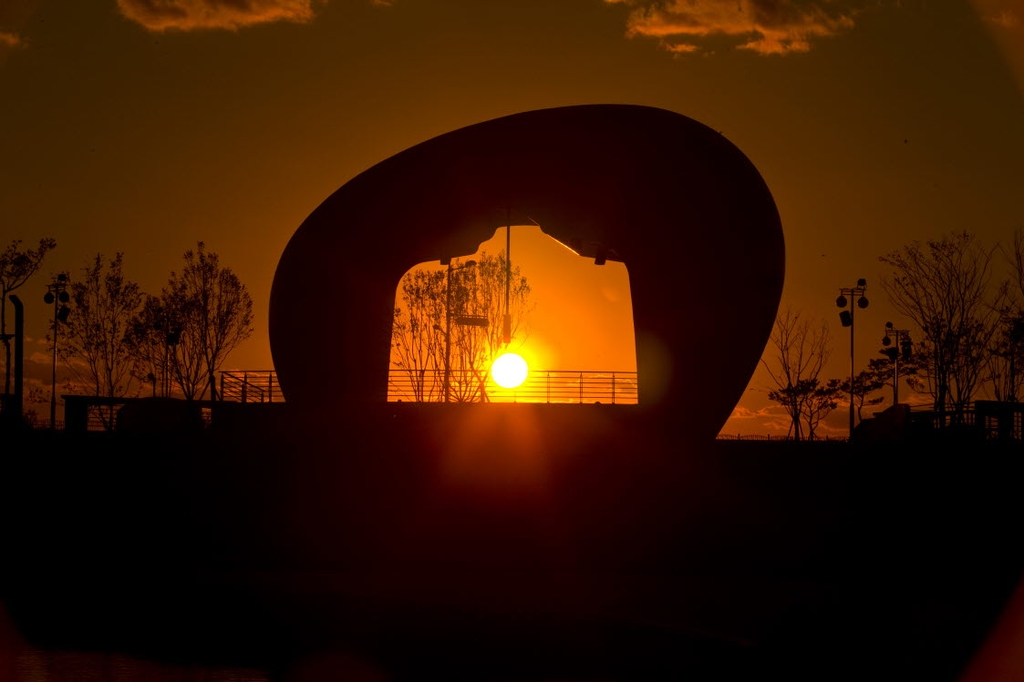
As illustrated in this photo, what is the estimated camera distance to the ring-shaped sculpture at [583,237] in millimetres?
16750

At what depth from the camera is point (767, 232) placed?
16.7 meters

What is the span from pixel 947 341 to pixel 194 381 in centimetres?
2118

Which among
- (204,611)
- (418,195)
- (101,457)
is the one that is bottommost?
(204,611)

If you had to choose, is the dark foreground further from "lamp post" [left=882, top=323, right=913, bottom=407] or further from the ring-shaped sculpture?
"lamp post" [left=882, top=323, right=913, bottom=407]

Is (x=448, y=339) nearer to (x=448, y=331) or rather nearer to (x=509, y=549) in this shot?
(x=448, y=331)

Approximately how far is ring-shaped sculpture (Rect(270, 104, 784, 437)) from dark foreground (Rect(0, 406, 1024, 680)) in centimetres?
130

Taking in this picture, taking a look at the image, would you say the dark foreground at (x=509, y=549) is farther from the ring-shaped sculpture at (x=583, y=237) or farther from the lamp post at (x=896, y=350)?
the lamp post at (x=896, y=350)

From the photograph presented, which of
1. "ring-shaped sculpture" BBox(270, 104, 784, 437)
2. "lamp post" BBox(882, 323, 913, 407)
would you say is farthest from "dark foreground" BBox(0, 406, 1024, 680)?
"lamp post" BBox(882, 323, 913, 407)

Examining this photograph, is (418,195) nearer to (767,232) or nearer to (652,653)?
(767,232)

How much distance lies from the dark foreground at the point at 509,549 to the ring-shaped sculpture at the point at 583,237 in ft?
4.28

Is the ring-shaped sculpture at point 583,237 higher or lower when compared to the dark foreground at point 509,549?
higher

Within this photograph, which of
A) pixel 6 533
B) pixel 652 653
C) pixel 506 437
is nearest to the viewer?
pixel 652 653

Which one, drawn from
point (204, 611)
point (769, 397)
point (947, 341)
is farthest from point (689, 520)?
point (769, 397)

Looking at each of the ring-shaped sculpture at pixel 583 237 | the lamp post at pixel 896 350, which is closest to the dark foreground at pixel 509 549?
the ring-shaped sculpture at pixel 583 237
